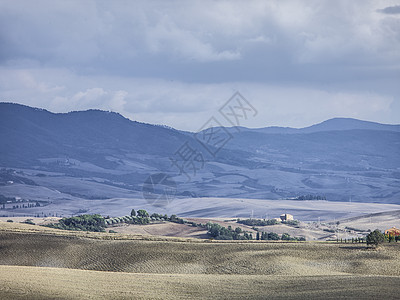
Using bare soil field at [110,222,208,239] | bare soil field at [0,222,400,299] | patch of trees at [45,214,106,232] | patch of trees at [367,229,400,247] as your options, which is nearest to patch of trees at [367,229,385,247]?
patch of trees at [367,229,400,247]

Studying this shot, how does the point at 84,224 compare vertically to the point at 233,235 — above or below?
above

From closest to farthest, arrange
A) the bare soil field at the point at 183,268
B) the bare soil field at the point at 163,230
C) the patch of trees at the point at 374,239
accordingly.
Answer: the bare soil field at the point at 183,268 < the patch of trees at the point at 374,239 < the bare soil field at the point at 163,230

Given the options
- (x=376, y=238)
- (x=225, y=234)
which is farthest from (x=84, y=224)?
(x=376, y=238)

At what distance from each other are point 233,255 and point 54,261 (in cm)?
1560

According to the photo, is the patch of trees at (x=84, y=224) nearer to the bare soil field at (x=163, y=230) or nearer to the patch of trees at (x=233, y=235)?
the bare soil field at (x=163, y=230)

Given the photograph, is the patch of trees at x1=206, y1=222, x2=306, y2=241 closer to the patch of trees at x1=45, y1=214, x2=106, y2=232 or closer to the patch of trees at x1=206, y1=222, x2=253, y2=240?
the patch of trees at x1=206, y1=222, x2=253, y2=240

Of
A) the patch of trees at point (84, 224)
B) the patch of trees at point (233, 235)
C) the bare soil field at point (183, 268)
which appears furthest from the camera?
the patch of trees at point (84, 224)

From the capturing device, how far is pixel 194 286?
47125 mm

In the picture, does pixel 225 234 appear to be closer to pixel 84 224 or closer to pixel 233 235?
pixel 233 235

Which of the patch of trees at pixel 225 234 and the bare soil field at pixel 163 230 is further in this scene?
the bare soil field at pixel 163 230

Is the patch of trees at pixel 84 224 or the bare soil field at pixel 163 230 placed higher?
the patch of trees at pixel 84 224

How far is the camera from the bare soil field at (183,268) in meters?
43.4

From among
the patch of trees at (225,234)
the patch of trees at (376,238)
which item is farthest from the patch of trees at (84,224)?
the patch of trees at (376,238)

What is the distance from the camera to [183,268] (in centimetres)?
6069
